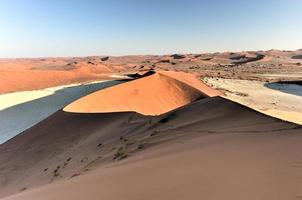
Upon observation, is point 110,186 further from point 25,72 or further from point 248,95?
point 25,72

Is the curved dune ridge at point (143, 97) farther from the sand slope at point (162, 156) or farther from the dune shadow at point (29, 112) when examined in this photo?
the dune shadow at point (29, 112)

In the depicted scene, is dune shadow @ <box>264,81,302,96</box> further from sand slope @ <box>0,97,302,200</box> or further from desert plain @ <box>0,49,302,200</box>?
sand slope @ <box>0,97,302,200</box>

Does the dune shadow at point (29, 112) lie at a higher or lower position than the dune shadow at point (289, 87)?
lower

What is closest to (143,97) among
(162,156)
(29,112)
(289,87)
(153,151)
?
(29,112)

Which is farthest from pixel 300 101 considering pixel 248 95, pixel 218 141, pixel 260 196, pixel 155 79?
pixel 260 196

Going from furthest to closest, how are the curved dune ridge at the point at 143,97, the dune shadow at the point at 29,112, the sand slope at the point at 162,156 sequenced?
the dune shadow at the point at 29,112 < the curved dune ridge at the point at 143,97 < the sand slope at the point at 162,156

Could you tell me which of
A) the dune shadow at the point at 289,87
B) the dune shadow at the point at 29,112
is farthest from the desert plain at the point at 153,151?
the dune shadow at the point at 289,87
